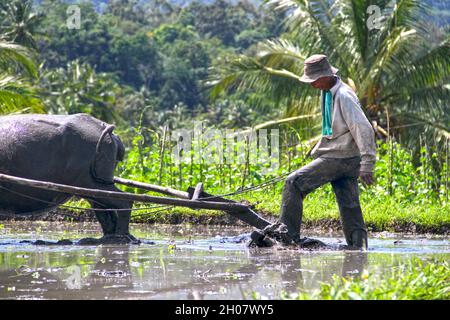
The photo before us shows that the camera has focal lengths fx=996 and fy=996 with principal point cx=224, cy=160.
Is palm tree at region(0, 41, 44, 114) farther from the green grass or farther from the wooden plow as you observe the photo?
the green grass

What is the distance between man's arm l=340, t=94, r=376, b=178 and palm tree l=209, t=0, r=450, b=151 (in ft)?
42.3

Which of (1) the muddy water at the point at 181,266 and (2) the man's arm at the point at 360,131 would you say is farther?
(2) the man's arm at the point at 360,131

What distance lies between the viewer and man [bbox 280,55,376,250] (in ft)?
31.2

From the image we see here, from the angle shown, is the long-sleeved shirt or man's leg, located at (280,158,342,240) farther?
man's leg, located at (280,158,342,240)

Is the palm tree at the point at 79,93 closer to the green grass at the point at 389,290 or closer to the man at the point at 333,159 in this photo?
the man at the point at 333,159

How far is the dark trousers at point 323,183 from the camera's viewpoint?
953 cm

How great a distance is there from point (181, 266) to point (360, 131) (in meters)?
2.32

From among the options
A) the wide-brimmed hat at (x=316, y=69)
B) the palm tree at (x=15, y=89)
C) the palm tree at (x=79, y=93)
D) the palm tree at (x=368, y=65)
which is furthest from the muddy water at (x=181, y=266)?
the palm tree at (x=79, y=93)

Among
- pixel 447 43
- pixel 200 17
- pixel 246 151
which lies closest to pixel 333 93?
pixel 246 151

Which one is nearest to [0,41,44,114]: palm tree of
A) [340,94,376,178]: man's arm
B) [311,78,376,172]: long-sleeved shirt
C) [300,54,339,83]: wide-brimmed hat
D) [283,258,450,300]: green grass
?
[300,54,339,83]: wide-brimmed hat

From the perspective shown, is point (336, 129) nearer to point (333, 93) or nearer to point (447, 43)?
point (333, 93)

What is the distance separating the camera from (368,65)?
76.4 feet

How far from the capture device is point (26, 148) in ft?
32.2
